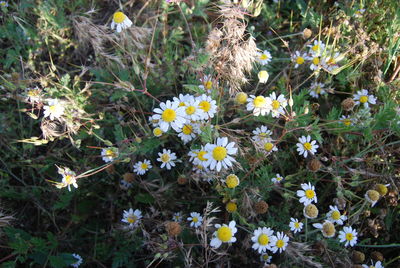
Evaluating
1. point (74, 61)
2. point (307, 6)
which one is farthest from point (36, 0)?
point (307, 6)

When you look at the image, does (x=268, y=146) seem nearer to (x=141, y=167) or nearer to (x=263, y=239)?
(x=263, y=239)

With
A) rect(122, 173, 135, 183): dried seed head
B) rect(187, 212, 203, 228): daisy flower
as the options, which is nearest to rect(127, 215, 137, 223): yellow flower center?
rect(122, 173, 135, 183): dried seed head

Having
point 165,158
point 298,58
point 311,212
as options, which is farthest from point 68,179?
point 298,58

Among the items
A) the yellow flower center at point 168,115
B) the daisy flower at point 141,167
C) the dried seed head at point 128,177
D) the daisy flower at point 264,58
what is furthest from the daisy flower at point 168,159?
the daisy flower at point 264,58

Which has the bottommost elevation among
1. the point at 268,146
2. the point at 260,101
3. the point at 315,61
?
the point at 268,146

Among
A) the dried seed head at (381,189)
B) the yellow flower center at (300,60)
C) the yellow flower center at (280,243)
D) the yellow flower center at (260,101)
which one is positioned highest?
the yellow flower center at (300,60)

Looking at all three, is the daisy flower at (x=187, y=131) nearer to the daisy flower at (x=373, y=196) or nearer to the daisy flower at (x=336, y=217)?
the daisy flower at (x=336, y=217)
